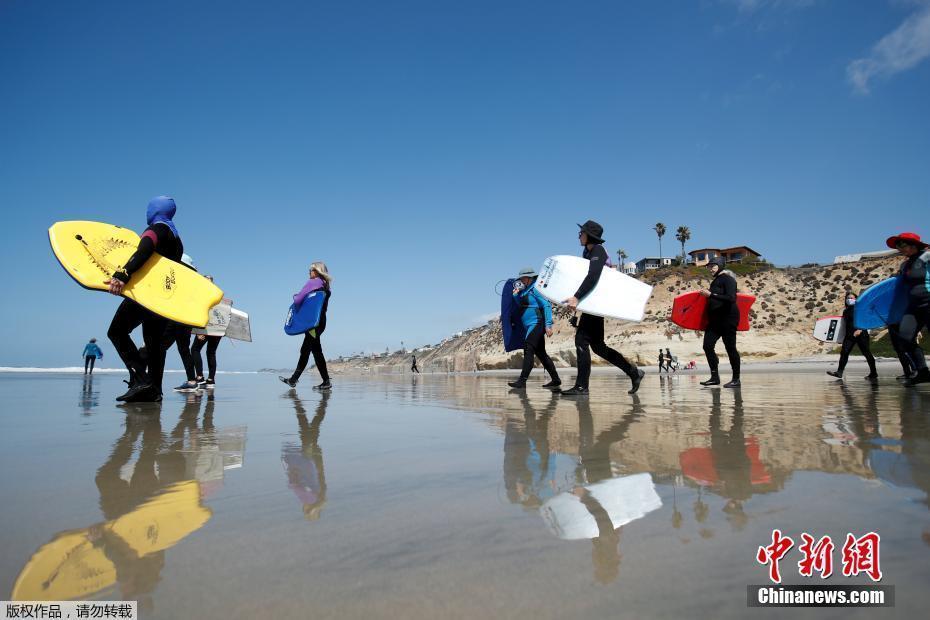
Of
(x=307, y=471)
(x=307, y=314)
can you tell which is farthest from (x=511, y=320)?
(x=307, y=471)

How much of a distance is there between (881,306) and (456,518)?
9477 millimetres

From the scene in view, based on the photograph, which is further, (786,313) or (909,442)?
(786,313)

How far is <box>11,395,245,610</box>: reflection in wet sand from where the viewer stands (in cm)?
110

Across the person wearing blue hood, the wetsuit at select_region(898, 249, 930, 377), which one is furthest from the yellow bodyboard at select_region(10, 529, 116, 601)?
the wetsuit at select_region(898, 249, 930, 377)

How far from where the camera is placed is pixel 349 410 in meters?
4.92

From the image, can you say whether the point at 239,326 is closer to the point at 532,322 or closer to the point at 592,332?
the point at 532,322

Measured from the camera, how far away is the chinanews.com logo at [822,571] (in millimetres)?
1002

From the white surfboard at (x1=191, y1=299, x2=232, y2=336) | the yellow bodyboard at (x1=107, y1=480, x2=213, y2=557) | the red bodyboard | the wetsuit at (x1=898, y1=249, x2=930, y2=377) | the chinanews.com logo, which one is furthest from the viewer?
the white surfboard at (x1=191, y1=299, x2=232, y2=336)

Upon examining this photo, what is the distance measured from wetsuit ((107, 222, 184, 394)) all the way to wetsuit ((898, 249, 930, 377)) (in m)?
8.60

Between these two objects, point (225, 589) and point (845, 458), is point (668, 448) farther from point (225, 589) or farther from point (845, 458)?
point (225, 589)

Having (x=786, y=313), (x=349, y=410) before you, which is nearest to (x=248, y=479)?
(x=349, y=410)

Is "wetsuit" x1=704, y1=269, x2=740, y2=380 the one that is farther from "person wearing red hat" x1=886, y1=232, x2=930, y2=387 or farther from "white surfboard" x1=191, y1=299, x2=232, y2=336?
"white surfboard" x1=191, y1=299, x2=232, y2=336

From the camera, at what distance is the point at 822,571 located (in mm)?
1139

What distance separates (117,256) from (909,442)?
21.3 ft
